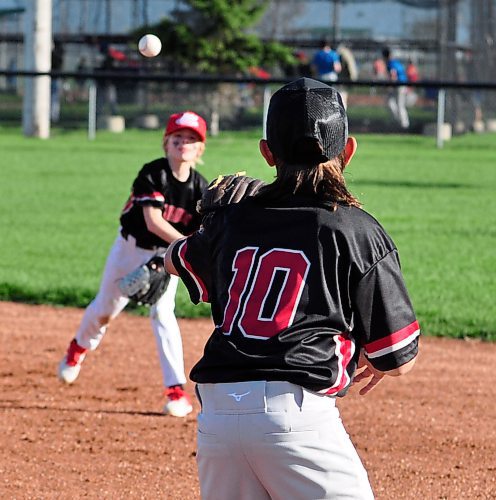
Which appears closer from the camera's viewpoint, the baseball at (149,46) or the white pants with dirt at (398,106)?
the baseball at (149,46)

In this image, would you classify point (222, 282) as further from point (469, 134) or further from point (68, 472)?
point (469, 134)

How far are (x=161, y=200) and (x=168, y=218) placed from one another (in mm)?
136

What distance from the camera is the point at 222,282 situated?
2.79 metres

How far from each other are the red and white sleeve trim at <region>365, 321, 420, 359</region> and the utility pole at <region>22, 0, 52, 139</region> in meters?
21.6

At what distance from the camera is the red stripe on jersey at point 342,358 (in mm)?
2719

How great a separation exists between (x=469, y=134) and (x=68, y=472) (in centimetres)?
2318

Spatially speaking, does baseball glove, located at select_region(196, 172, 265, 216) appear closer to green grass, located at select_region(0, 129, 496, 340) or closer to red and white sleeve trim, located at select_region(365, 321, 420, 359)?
green grass, located at select_region(0, 129, 496, 340)

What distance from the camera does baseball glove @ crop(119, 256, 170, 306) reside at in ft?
17.3

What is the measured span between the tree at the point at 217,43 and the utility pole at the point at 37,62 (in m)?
3.49

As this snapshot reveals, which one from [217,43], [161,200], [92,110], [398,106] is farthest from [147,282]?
[217,43]

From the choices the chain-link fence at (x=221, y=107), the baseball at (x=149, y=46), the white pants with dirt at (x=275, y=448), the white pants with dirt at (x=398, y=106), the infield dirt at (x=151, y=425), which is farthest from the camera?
the chain-link fence at (x=221, y=107)

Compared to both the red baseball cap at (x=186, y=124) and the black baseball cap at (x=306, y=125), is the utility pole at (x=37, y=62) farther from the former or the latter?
the black baseball cap at (x=306, y=125)

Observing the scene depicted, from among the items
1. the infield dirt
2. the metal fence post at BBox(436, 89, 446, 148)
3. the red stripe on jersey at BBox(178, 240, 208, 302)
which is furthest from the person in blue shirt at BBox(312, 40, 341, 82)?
the red stripe on jersey at BBox(178, 240, 208, 302)

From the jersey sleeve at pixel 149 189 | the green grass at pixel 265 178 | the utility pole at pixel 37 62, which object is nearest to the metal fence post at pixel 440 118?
the green grass at pixel 265 178
